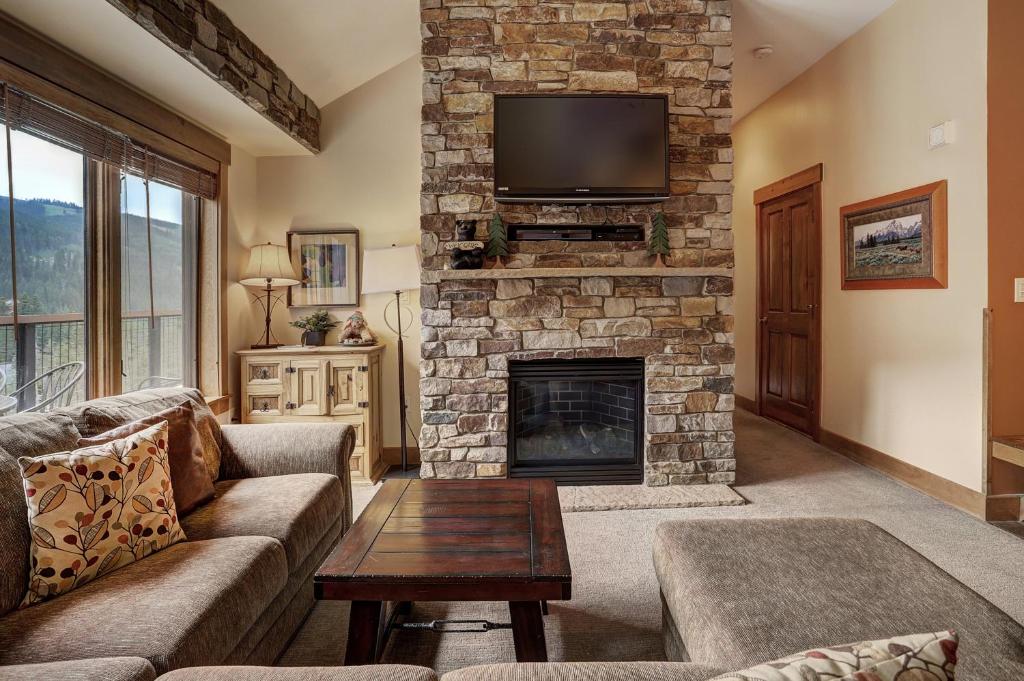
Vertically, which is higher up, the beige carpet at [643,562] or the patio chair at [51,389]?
the patio chair at [51,389]

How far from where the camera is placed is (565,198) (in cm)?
332

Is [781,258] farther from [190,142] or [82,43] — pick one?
[82,43]

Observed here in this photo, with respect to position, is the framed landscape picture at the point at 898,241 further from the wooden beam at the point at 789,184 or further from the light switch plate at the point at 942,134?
the wooden beam at the point at 789,184

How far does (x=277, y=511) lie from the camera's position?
1.92 m

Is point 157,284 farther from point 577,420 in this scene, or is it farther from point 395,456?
point 577,420

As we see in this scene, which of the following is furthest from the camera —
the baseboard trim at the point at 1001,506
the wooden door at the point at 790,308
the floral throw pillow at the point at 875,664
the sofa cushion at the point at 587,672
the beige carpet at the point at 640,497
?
the wooden door at the point at 790,308

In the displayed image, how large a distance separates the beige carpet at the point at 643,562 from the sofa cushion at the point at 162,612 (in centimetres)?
44

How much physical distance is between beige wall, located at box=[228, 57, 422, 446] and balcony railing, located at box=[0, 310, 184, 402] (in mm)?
803

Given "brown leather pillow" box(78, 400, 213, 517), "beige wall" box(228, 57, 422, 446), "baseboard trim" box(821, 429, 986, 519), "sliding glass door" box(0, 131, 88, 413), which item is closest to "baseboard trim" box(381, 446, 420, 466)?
"beige wall" box(228, 57, 422, 446)

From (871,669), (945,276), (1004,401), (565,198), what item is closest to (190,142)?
(565,198)

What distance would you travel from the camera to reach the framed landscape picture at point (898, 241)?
3201mm

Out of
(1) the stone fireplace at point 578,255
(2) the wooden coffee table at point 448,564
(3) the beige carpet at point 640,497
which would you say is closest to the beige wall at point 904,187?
(1) the stone fireplace at point 578,255

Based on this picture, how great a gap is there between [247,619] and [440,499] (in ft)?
2.37

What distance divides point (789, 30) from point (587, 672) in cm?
445
